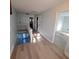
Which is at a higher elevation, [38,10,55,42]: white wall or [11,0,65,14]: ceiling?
[11,0,65,14]: ceiling

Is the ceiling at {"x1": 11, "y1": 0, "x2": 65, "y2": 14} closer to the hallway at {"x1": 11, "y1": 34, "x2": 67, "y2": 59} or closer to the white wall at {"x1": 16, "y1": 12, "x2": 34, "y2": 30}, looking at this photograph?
the hallway at {"x1": 11, "y1": 34, "x2": 67, "y2": 59}

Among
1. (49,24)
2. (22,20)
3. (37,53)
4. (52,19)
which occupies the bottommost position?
(37,53)

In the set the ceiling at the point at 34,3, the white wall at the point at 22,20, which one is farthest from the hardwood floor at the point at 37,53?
the white wall at the point at 22,20

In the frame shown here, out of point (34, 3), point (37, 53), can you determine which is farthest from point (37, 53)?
point (34, 3)

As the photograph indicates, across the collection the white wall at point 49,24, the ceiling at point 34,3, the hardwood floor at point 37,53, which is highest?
the ceiling at point 34,3

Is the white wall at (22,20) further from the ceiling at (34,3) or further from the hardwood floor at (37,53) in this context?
the hardwood floor at (37,53)

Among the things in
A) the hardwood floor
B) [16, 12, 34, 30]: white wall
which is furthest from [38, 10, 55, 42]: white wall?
[16, 12, 34, 30]: white wall

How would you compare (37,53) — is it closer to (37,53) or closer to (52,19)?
(37,53)

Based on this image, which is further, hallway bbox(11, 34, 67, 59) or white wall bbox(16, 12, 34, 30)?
white wall bbox(16, 12, 34, 30)

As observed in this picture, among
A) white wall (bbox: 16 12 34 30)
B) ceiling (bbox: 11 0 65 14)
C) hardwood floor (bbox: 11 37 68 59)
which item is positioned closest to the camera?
hardwood floor (bbox: 11 37 68 59)

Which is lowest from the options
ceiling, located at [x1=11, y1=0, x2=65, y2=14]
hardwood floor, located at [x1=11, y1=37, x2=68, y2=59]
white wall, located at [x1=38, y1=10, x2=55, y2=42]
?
hardwood floor, located at [x1=11, y1=37, x2=68, y2=59]
